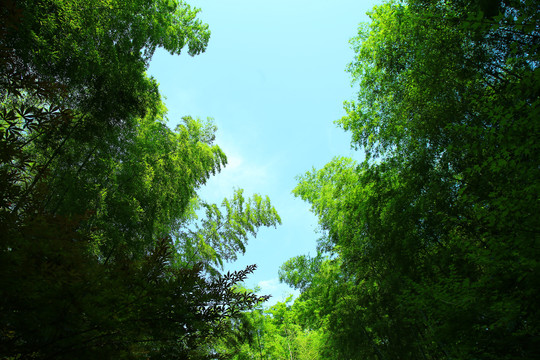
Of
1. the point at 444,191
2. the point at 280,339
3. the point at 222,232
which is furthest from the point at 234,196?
the point at 280,339

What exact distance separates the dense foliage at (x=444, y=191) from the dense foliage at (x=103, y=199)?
234 cm

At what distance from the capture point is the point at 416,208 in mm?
4234

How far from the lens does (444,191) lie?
3.99 m

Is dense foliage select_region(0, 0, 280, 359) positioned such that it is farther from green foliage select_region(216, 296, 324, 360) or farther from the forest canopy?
green foliage select_region(216, 296, 324, 360)

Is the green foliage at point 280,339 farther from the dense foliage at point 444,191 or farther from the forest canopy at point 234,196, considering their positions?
the dense foliage at point 444,191

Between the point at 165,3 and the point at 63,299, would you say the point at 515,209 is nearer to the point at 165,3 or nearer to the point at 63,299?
the point at 63,299

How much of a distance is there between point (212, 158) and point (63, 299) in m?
6.11

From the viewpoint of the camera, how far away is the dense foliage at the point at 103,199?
1.17 meters

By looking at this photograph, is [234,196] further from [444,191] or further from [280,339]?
[280,339]

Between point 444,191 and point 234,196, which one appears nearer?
point 444,191

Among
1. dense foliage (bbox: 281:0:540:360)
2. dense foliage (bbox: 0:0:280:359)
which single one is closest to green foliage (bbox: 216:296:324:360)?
dense foliage (bbox: 281:0:540:360)

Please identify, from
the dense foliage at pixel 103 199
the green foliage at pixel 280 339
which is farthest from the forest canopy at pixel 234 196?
the green foliage at pixel 280 339

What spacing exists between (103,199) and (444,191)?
5493mm

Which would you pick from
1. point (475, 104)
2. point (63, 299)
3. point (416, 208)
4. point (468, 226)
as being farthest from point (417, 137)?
point (63, 299)
